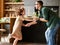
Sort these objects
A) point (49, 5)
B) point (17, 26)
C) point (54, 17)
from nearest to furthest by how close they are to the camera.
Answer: point (54, 17), point (17, 26), point (49, 5)

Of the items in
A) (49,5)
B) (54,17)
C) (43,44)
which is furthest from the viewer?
(49,5)

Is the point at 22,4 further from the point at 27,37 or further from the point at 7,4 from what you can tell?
the point at 27,37

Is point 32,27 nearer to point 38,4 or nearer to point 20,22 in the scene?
point 20,22

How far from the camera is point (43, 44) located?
A: 6.00 metres

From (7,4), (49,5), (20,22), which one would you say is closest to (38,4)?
(20,22)

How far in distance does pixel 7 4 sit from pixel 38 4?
5601mm

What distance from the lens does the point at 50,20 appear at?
4109 millimetres

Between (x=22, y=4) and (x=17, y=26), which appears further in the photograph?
(x=22, y=4)

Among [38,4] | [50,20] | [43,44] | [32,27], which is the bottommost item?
[43,44]

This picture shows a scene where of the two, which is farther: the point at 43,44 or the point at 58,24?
the point at 43,44

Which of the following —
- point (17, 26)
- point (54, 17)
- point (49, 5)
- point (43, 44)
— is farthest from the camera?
point (49, 5)

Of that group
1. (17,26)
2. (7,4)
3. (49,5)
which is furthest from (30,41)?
(7,4)

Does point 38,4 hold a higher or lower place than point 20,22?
higher

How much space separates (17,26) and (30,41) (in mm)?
1638
